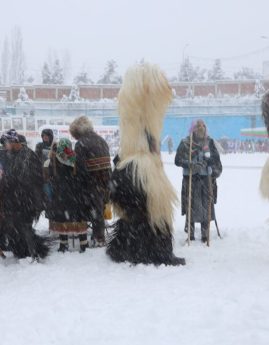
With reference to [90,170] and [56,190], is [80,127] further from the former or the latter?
[56,190]

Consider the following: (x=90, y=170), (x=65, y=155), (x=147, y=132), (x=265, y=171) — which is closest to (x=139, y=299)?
(x=147, y=132)

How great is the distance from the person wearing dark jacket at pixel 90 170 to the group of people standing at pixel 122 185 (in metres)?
0.01

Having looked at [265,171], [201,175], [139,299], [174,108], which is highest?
[174,108]

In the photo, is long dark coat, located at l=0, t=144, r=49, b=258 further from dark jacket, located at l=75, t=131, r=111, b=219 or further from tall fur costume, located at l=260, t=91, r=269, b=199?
tall fur costume, located at l=260, t=91, r=269, b=199

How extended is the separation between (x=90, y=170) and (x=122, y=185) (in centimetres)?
113

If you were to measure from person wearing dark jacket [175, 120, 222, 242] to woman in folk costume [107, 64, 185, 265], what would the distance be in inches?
58.9

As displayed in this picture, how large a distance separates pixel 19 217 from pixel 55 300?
1.72 metres

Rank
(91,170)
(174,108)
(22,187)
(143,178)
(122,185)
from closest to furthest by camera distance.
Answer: (143,178) → (122,185) → (22,187) → (91,170) → (174,108)

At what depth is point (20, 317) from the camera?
405cm

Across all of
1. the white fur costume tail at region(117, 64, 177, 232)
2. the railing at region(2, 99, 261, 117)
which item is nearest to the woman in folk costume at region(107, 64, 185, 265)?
the white fur costume tail at region(117, 64, 177, 232)

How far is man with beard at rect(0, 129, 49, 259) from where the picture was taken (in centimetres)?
593

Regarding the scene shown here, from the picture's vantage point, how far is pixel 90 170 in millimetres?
6516

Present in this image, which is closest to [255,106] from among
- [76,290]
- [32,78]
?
[32,78]

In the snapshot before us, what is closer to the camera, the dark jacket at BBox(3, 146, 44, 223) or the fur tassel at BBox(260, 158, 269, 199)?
the fur tassel at BBox(260, 158, 269, 199)
